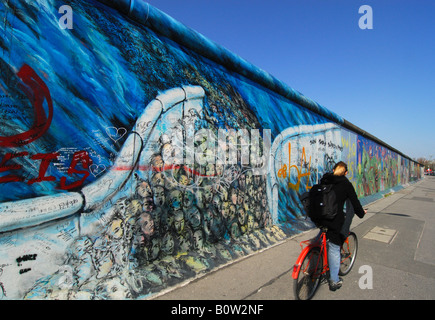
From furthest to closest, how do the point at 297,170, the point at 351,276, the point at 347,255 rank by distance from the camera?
the point at 297,170, the point at 347,255, the point at 351,276

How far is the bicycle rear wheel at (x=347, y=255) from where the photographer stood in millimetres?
3763

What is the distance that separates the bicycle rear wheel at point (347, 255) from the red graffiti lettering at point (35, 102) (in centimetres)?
417

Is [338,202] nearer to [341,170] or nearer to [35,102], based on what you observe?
[341,170]

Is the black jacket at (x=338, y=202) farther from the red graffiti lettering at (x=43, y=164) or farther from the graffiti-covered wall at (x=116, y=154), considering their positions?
the red graffiti lettering at (x=43, y=164)

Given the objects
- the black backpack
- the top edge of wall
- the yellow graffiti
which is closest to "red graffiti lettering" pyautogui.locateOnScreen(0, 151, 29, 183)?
the top edge of wall

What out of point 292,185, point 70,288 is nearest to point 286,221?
point 292,185

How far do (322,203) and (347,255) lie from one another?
54.5 inches

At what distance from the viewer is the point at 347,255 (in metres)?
3.84

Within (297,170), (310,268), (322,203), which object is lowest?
(310,268)

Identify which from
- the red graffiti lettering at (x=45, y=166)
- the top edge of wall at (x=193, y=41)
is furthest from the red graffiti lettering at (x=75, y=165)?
the top edge of wall at (x=193, y=41)

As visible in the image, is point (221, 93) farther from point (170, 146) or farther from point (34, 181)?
point (34, 181)

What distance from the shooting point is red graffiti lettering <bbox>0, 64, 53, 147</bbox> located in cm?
223

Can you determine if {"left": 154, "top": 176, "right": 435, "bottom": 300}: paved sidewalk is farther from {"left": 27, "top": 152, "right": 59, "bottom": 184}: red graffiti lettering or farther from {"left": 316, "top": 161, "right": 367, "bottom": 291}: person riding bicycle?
{"left": 27, "top": 152, "right": 59, "bottom": 184}: red graffiti lettering

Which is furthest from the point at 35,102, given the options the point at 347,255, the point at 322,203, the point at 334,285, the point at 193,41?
the point at 347,255
